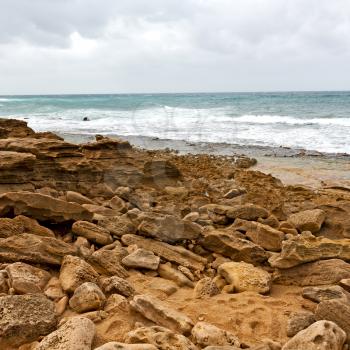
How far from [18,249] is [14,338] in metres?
1.32

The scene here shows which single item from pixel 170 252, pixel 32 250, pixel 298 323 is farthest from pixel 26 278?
pixel 298 323

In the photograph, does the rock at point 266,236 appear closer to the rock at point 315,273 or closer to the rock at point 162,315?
the rock at point 315,273

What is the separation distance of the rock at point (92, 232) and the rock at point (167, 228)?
409mm

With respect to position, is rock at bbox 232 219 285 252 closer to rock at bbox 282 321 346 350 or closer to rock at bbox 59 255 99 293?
rock at bbox 59 255 99 293

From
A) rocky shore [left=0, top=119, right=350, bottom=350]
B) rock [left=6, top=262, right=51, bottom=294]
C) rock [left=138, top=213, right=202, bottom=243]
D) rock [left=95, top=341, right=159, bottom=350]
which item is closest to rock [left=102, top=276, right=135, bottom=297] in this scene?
rocky shore [left=0, top=119, right=350, bottom=350]

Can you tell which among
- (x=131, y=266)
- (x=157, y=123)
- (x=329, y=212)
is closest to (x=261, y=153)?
(x=329, y=212)

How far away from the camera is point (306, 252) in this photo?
469 cm

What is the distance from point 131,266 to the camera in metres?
4.70

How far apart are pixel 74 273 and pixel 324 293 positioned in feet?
6.96

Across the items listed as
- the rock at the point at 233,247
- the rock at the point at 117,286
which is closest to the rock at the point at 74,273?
the rock at the point at 117,286

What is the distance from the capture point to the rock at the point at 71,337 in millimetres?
3014

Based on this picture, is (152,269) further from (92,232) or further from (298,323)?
(298,323)

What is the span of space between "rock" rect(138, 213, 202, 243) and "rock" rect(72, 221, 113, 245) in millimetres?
409

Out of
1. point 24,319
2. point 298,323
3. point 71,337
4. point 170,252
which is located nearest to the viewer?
point 71,337
